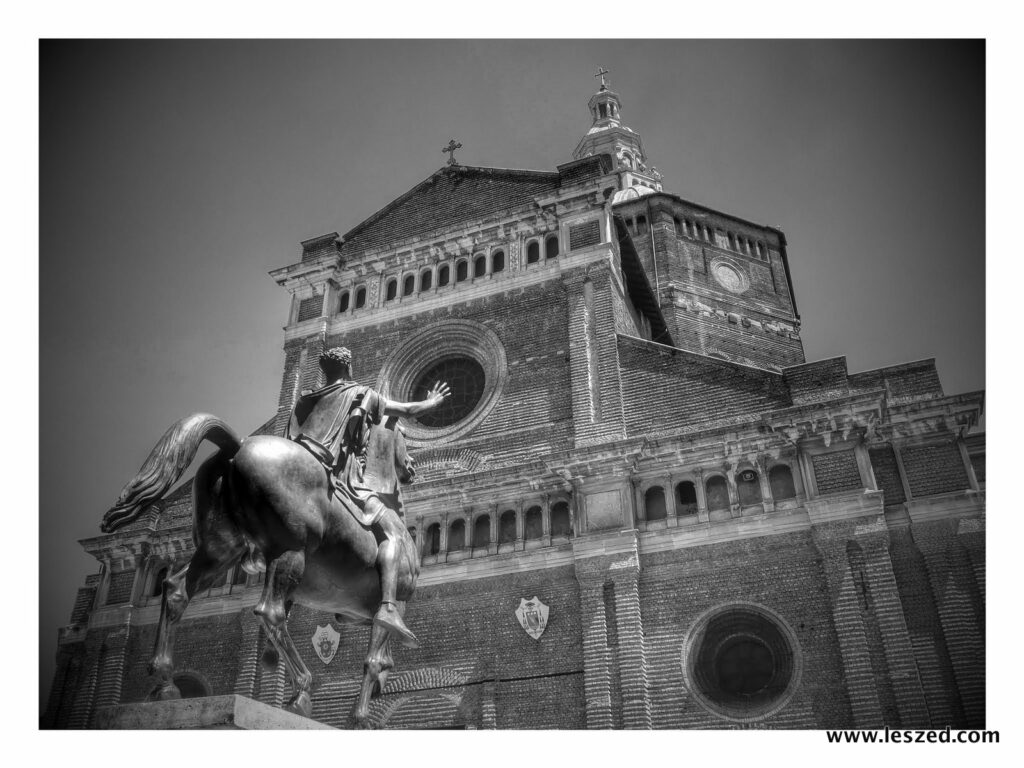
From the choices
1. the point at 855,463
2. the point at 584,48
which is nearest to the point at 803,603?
the point at 855,463

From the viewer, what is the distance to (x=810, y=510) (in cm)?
1410

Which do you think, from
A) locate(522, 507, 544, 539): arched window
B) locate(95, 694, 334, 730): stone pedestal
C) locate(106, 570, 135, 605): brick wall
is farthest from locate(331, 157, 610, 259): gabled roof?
locate(95, 694, 334, 730): stone pedestal

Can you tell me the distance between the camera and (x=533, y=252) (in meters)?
20.1

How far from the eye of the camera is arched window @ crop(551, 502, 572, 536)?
15695mm

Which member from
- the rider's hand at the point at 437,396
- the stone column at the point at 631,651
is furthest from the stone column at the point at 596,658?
the rider's hand at the point at 437,396

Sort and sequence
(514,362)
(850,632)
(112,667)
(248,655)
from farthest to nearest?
1. (514,362)
2. (112,667)
3. (248,655)
4. (850,632)

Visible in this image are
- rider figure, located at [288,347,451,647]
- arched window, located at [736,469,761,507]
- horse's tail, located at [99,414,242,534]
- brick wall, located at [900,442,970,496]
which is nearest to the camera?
horse's tail, located at [99,414,242,534]

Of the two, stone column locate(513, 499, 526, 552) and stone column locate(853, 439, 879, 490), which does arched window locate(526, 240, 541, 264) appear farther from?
stone column locate(853, 439, 879, 490)

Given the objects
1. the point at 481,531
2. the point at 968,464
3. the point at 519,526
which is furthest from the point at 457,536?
the point at 968,464

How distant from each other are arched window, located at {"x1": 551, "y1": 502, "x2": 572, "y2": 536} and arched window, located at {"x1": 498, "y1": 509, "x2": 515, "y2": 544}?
0.81m

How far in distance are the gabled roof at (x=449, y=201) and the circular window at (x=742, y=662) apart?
1110cm

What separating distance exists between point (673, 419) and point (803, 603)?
423cm

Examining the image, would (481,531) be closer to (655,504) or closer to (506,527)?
(506,527)

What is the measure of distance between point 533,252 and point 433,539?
7.34 m
